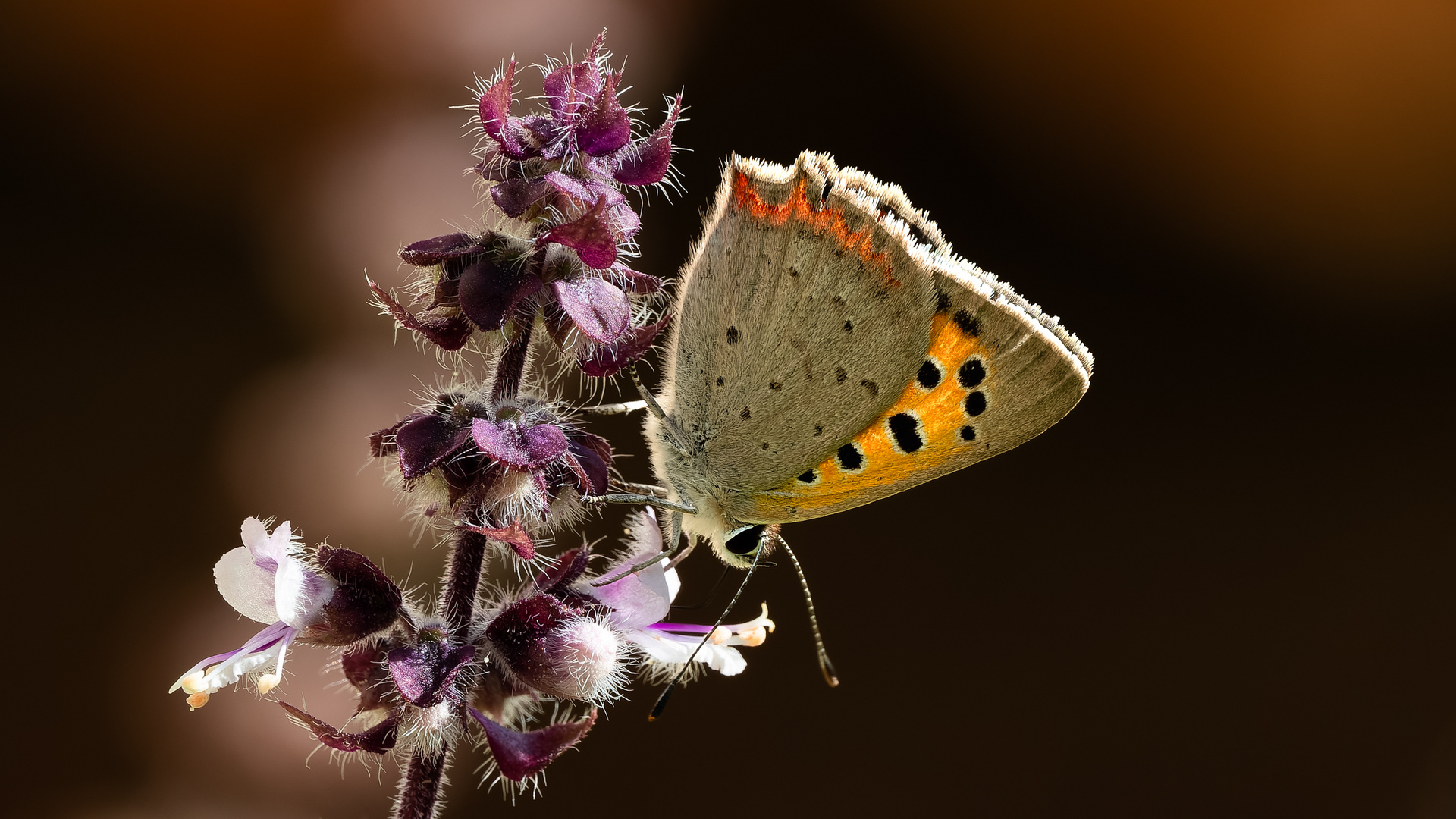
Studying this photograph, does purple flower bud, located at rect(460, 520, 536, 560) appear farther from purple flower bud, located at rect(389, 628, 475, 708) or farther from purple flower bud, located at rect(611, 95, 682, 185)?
purple flower bud, located at rect(611, 95, 682, 185)

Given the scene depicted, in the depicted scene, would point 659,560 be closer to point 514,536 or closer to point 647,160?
point 514,536

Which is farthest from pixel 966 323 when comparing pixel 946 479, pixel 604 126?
pixel 946 479

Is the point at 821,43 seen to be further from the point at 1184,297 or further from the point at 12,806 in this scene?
the point at 12,806

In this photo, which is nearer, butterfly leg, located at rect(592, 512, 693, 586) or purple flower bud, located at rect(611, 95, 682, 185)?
purple flower bud, located at rect(611, 95, 682, 185)

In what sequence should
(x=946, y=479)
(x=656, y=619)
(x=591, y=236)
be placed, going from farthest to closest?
(x=946, y=479) → (x=656, y=619) → (x=591, y=236)

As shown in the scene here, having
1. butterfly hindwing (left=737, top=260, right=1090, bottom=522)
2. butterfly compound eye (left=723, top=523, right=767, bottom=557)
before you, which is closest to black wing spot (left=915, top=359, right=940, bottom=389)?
butterfly hindwing (left=737, top=260, right=1090, bottom=522)

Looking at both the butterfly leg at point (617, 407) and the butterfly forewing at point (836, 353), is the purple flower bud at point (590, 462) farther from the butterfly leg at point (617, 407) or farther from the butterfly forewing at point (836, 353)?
the butterfly forewing at point (836, 353)
